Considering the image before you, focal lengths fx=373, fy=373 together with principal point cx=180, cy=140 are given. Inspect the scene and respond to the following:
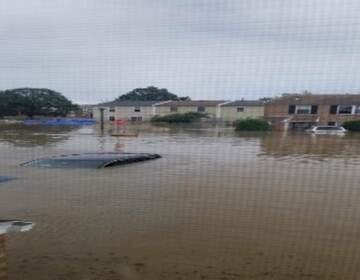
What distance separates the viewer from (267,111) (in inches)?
719

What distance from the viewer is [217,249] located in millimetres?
2600

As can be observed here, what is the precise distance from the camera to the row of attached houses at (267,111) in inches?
617

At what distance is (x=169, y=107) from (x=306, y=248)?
1685 centimetres

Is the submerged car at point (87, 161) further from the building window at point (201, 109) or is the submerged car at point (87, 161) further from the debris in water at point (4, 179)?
the building window at point (201, 109)

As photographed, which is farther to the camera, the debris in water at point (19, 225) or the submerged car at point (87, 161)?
the submerged car at point (87, 161)

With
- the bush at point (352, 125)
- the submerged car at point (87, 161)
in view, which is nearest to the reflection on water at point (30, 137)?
the submerged car at point (87, 161)

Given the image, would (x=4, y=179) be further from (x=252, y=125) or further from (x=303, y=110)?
(x=303, y=110)

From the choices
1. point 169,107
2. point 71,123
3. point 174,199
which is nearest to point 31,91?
point 71,123

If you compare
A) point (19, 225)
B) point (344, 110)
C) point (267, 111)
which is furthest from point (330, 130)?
point (19, 225)

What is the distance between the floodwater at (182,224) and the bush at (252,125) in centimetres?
1082

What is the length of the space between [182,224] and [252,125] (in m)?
14.2

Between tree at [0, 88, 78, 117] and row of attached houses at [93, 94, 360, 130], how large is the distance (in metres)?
3.26

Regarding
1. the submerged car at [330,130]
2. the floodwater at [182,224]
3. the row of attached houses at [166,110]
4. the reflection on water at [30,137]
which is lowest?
the reflection on water at [30,137]

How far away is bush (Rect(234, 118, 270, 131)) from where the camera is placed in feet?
55.2
